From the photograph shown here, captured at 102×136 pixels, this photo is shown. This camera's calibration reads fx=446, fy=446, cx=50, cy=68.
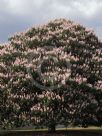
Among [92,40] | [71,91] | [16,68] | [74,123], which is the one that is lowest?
[74,123]

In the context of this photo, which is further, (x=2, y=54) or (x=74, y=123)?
(x=2, y=54)

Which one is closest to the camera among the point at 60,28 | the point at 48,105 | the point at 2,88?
the point at 48,105

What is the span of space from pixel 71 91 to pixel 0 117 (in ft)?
19.5

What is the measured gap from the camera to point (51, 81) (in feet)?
106

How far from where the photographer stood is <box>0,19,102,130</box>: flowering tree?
3195 cm

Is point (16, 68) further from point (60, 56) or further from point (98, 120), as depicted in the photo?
point (98, 120)

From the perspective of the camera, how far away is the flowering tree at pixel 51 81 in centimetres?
3195

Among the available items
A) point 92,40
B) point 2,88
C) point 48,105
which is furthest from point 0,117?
point 92,40

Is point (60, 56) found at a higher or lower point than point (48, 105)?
higher

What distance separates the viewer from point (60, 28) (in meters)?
39.2

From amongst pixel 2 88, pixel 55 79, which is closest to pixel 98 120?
pixel 55 79

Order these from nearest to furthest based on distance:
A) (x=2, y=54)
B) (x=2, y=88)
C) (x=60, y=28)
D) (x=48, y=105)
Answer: (x=48, y=105) < (x=2, y=88) < (x=2, y=54) < (x=60, y=28)

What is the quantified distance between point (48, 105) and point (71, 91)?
6.77 ft

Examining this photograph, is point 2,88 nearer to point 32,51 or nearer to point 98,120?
point 32,51
